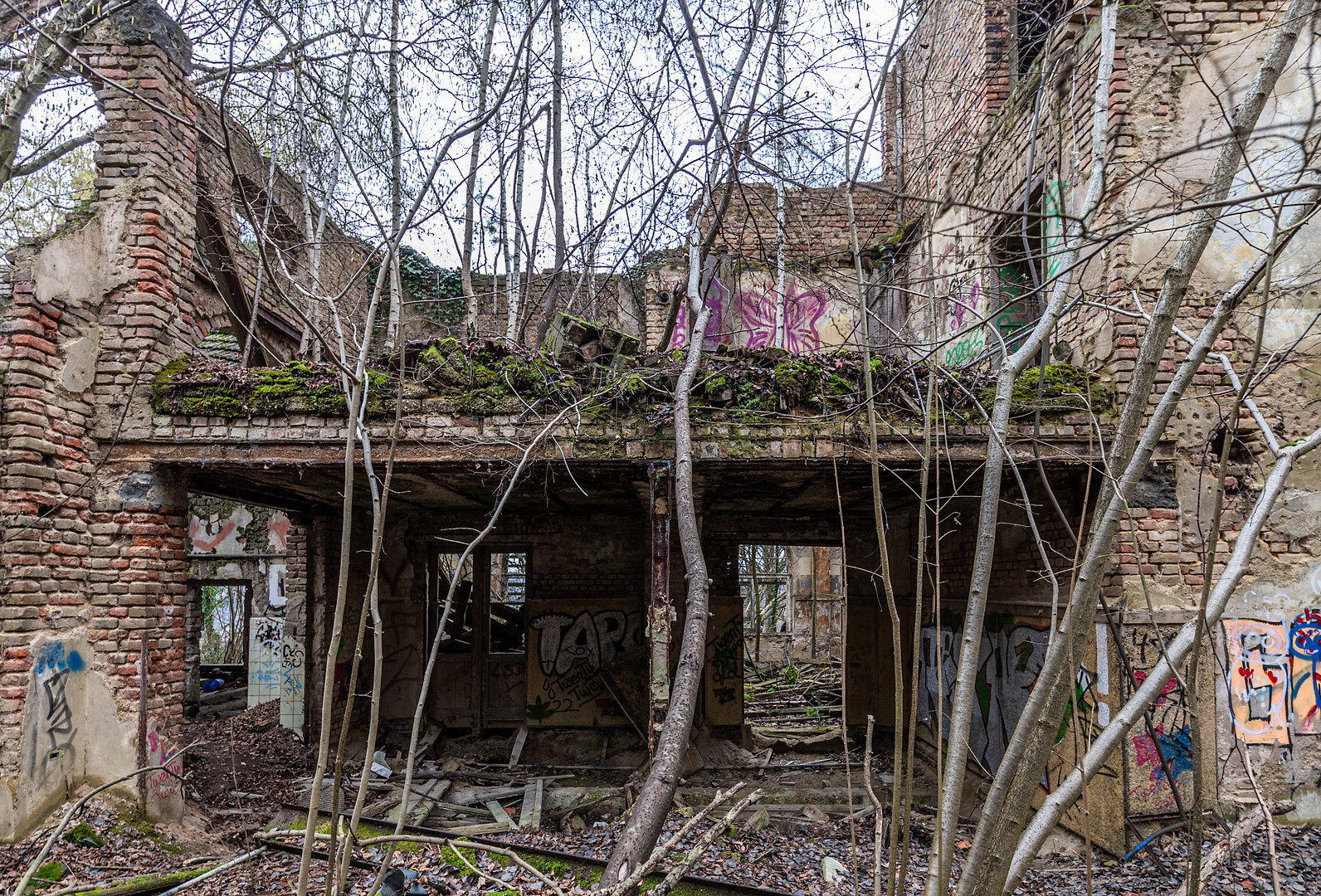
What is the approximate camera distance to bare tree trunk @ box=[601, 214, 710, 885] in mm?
4258

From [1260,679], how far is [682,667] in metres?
4.86

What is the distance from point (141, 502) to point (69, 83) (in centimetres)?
323

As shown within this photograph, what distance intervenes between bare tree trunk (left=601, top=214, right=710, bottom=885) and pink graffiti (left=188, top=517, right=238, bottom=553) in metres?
9.03

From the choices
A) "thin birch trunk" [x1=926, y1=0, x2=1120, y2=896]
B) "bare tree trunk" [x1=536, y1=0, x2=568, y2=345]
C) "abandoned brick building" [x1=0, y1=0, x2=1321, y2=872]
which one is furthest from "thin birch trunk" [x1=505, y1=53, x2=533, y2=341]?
"thin birch trunk" [x1=926, y1=0, x2=1120, y2=896]

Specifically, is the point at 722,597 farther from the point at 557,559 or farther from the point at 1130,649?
the point at 1130,649

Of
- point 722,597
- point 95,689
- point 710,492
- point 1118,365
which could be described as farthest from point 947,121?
point 95,689

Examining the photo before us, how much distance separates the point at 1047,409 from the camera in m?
6.13

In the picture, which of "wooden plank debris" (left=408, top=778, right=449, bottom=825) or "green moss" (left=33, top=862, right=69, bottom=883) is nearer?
"green moss" (left=33, top=862, right=69, bottom=883)

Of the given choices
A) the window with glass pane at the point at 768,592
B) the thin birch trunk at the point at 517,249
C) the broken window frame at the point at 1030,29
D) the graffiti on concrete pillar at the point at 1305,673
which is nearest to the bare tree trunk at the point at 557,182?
the thin birch trunk at the point at 517,249

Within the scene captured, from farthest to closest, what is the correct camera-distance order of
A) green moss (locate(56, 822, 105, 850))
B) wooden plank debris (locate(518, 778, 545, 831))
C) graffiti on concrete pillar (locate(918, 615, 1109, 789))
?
wooden plank debris (locate(518, 778, 545, 831)) < graffiti on concrete pillar (locate(918, 615, 1109, 789)) < green moss (locate(56, 822, 105, 850))

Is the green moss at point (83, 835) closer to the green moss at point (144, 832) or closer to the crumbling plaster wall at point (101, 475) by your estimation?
the green moss at point (144, 832)

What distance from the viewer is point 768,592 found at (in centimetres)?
2025

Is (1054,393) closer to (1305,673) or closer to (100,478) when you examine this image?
(1305,673)

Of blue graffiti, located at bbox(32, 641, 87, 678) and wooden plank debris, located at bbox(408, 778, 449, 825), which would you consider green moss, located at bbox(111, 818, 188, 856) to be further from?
wooden plank debris, located at bbox(408, 778, 449, 825)
